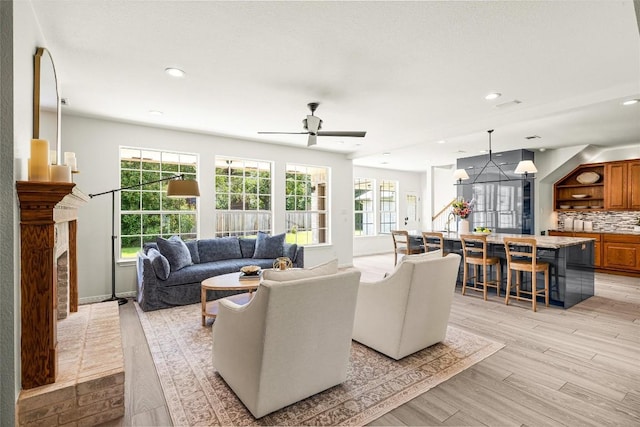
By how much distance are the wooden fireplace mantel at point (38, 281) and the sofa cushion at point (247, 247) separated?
3489mm

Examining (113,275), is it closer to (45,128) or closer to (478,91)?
(45,128)

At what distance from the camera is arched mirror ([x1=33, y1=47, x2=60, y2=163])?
2.19m

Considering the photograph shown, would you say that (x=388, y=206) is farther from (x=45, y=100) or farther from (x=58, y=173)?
(x=58, y=173)

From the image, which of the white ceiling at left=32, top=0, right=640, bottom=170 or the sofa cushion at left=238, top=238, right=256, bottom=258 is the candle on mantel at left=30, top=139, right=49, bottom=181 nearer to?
the white ceiling at left=32, top=0, right=640, bottom=170

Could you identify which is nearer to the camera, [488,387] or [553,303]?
[488,387]

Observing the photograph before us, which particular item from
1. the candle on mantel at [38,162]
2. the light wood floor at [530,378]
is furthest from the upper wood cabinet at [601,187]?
the candle on mantel at [38,162]

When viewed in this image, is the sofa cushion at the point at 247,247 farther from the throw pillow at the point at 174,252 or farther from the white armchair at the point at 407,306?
the white armchair at the point at 407,306

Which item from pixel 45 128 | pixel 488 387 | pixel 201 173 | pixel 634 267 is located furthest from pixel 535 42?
pixel 634 267

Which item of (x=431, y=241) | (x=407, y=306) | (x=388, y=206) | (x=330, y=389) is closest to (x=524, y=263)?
(x=431, y=241)

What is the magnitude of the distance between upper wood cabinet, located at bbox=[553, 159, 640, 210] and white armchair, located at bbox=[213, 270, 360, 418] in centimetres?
712

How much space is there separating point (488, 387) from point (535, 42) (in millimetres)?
2645

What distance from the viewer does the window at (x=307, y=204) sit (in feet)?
21.5

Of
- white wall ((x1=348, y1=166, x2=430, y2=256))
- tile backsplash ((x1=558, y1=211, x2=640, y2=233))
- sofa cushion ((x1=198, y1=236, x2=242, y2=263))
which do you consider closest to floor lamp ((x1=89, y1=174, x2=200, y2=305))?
sofa cushion ((x1=198, y1=236, x2=242, y2=263))

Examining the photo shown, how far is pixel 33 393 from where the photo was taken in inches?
69.0
